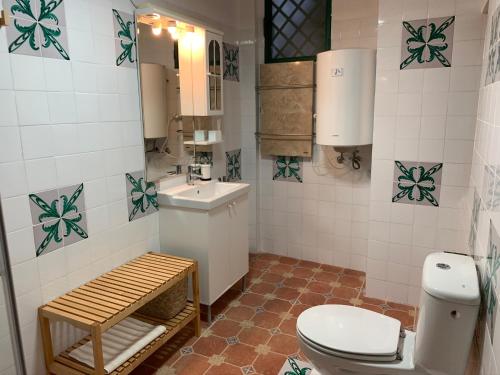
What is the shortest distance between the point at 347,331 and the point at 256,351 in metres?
0.79

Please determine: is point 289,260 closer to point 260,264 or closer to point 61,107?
point 260,264

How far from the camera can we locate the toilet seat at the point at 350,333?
1578 millimetres

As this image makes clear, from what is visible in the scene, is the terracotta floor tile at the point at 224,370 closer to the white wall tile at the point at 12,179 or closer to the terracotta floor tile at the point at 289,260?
the white wall tile at the point at 12,179

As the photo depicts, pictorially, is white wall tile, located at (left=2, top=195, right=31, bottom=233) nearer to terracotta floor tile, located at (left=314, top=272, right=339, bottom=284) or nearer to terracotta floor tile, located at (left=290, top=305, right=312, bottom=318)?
terracotta floor tile, located at (left=290, top=305, right=312, bottom=318)

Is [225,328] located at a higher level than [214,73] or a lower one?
lower

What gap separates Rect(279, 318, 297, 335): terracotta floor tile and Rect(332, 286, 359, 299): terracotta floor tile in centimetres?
51

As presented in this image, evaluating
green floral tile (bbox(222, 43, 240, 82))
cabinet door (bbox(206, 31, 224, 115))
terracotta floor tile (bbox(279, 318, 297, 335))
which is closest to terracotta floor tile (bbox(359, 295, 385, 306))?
terracotta floor tile (bbox(279, 318, 297, 335))

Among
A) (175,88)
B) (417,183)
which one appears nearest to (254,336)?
(417,183)

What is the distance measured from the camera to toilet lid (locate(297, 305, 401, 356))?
1.60 metres

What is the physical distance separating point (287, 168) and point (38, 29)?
7.41 ft

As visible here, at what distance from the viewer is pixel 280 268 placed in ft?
11.2

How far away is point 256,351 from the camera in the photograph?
2297mm

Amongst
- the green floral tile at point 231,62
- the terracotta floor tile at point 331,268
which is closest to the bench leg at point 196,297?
the terracotta floor tile at point 331,268

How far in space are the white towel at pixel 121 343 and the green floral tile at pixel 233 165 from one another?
154 cm
